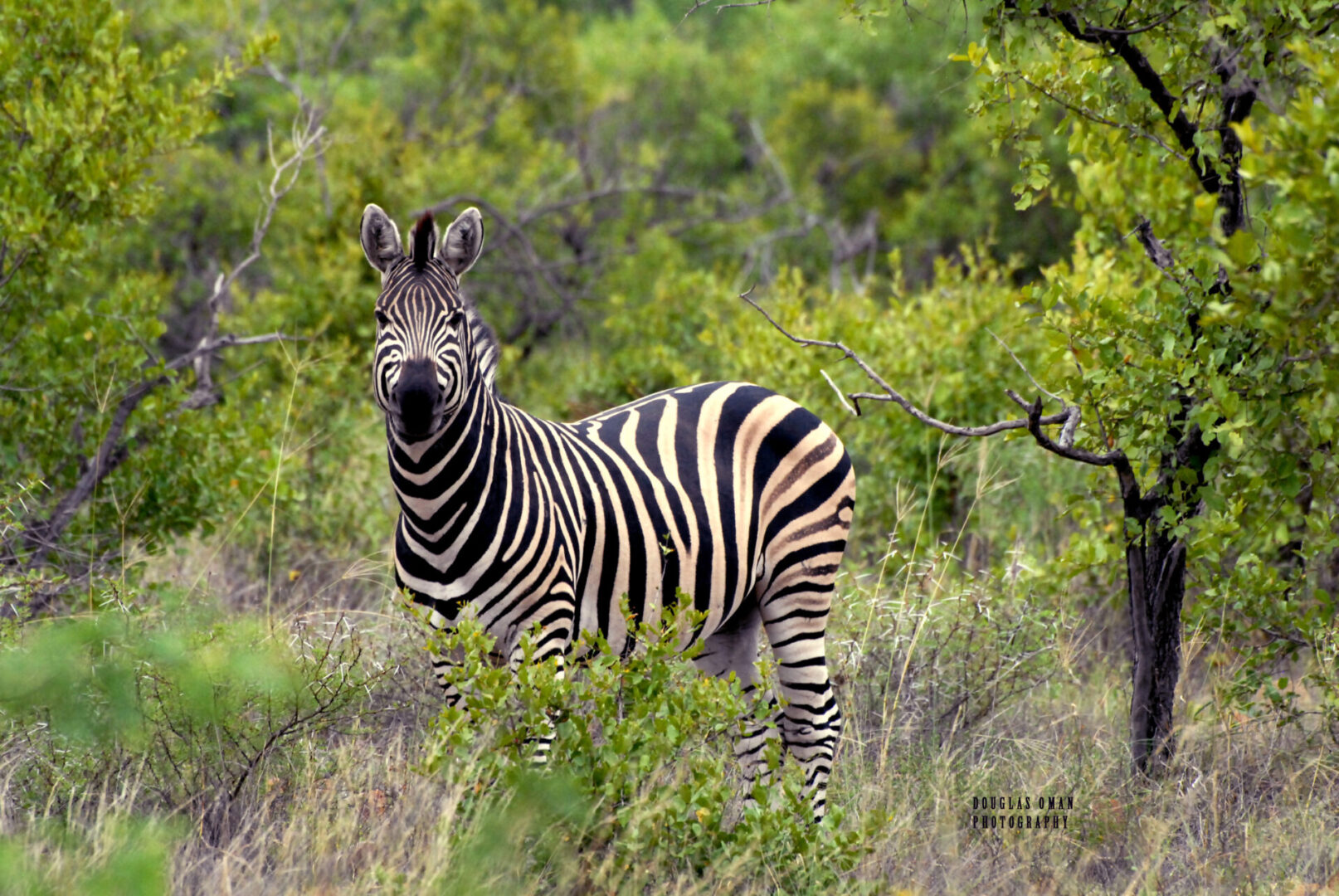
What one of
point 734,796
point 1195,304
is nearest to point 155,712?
point 734,796

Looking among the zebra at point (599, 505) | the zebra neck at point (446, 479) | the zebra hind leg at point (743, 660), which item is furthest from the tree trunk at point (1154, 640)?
the zebra neck at point (446, 479)

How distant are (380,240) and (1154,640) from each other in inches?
120

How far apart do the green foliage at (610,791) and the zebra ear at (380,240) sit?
1257 mm

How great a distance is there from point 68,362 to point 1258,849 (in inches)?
206

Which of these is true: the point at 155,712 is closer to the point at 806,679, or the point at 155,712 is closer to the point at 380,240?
the point at 380,240

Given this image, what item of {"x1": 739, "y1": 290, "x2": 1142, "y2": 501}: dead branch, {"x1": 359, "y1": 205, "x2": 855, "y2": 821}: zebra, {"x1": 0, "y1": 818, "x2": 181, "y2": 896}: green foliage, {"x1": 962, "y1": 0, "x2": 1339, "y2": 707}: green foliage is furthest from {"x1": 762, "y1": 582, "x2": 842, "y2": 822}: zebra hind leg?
{"x1": 0, "y1": 818, "x2": 181, "y2": 896}: green foliage

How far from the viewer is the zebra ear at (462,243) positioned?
4117 mm

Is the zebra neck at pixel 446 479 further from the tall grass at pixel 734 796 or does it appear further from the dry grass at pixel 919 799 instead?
the dry grass at pixel 919 799

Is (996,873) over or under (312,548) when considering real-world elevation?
under

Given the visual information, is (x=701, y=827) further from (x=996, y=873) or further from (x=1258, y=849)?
(x=1258, y=849)

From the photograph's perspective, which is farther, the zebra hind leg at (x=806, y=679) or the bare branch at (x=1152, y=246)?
the zebra hind leg at (x=806, y=679)

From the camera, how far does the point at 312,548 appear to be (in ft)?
23.1

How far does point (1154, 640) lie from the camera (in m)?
4.60

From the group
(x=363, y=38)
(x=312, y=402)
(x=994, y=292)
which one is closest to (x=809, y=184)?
(x=363, y=38)
